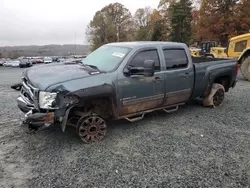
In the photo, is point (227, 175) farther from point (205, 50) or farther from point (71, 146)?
point (205, 50)

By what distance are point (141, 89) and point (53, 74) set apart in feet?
5.55

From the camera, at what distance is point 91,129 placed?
3.88 meters

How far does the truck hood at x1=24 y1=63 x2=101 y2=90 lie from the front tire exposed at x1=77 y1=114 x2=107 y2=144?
76 cm

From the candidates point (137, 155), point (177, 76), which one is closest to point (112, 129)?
point (137, 155)

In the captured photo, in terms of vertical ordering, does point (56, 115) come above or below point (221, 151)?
above

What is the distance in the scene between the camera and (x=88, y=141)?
3869mm

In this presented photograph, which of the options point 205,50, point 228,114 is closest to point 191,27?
point 205,50

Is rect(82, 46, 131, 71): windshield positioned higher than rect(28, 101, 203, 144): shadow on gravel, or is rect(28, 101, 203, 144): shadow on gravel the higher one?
rect(82, 46, 131, 71): windshield

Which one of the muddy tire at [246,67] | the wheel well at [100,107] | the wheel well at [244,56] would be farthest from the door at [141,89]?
the wheel well at [244,56]

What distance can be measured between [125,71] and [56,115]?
1.48 metres

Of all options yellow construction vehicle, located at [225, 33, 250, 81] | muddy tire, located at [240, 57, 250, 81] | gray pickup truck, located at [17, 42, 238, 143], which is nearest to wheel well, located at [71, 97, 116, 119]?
gray pickup truck, located at [17, 42, 238, 143]

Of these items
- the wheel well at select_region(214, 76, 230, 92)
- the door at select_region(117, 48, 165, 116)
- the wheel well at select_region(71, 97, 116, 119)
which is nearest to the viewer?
the wheel well at select_region(71, 97, 116, 119)

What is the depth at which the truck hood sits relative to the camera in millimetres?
3518

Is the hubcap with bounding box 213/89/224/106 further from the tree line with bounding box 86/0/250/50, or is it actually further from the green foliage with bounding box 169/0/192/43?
the green foliage with bounding box 169/0/192/43
